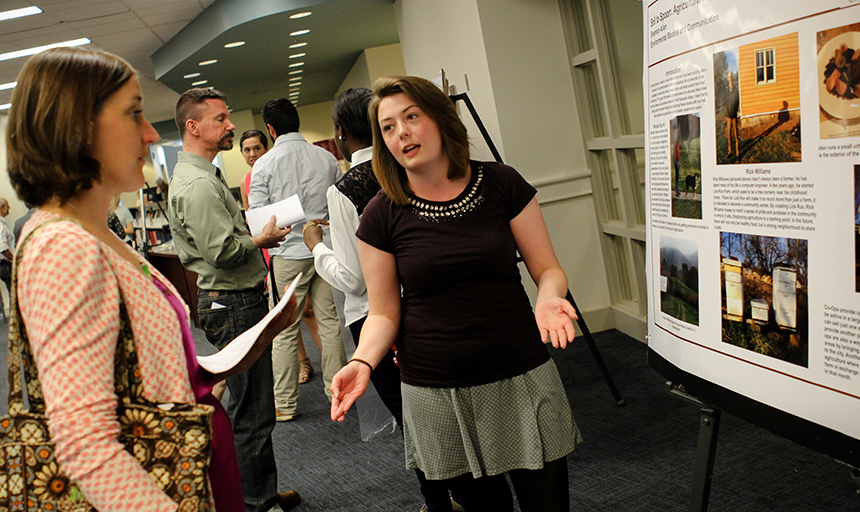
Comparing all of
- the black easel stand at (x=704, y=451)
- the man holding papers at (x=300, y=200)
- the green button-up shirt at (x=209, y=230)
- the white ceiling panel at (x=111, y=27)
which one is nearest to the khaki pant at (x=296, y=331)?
the man holding papers at (x=300, y=200)

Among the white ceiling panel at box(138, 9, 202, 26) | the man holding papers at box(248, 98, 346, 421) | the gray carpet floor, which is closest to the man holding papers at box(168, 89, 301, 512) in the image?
the gray carpet floor

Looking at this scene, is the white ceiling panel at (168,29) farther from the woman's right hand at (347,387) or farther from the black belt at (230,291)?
the woman's right hand at (347,387)

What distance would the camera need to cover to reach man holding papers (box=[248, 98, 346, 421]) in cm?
322

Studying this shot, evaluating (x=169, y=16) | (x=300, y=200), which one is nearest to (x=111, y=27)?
(x=169, y=16)

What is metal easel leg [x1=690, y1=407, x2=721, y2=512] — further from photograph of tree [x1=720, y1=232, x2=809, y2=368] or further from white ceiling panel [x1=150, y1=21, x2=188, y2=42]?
white ceiling panel [x1=150, y1=21, x2=188, y2=42]

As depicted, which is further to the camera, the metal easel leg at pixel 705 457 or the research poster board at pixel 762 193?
the metal easel leg at pixel 705 457

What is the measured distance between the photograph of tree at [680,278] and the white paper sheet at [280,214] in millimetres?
1635

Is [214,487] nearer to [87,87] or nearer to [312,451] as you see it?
[87,87]

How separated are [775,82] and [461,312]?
799 mm

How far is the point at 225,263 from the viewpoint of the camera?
7.52ft

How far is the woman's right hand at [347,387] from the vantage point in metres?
1.33

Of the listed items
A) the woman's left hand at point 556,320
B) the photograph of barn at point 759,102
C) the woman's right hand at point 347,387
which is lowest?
the woman's right hand at point 347,387

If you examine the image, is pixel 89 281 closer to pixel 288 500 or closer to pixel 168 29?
pixel 288 500

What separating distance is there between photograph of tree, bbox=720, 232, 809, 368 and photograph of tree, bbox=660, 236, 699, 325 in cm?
8
